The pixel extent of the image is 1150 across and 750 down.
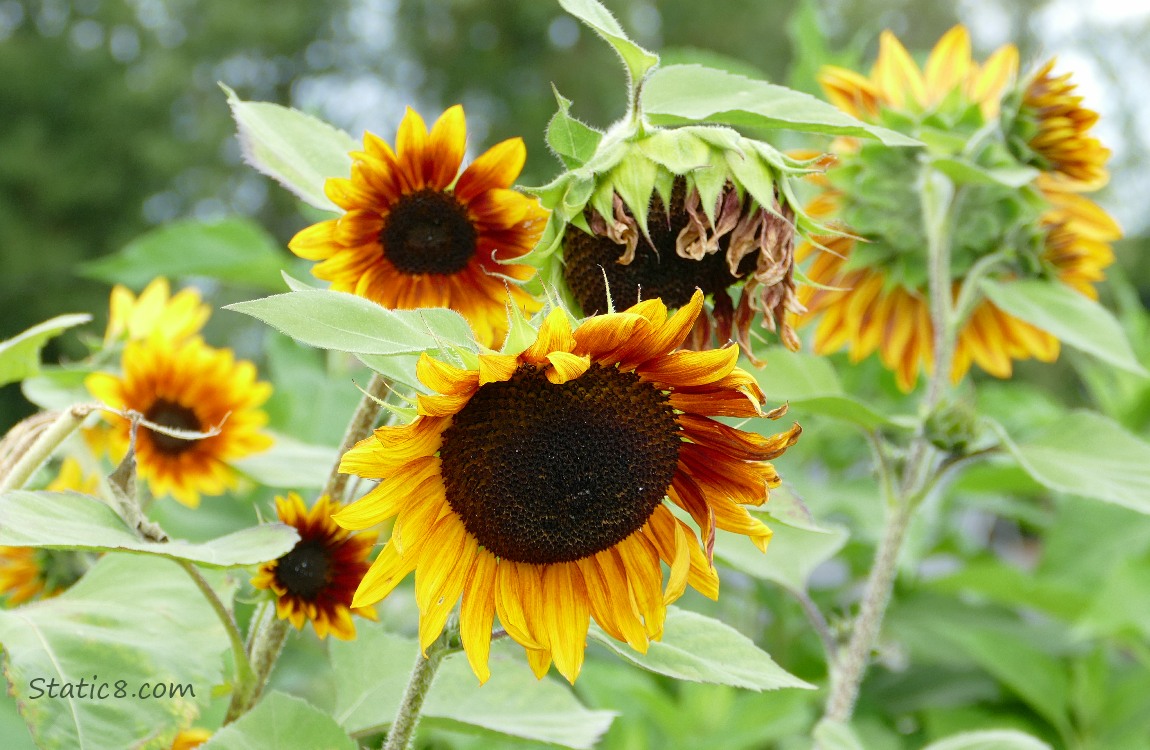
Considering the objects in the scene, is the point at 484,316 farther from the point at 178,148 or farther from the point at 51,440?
the point at 178,148

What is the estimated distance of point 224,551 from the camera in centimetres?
40

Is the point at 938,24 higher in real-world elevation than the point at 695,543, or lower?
higher

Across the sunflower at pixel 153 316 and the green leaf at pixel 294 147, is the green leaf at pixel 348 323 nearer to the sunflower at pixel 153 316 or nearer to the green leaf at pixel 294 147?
the green leaf at pixel 294 147

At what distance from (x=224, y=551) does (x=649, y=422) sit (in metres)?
0.16

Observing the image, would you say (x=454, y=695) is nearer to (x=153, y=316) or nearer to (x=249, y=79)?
(x=153, y=316)

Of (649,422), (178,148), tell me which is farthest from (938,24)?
(649,422)

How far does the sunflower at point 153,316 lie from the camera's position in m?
0.74

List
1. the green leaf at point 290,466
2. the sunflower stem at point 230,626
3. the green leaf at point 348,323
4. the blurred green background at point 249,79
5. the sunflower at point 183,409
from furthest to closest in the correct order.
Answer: the blurred green background at point 249,79 < the sunflower at point 183,409 < the green leaf at point 290,466 < the sunflower stem at point 230,626 < the green leaf at point 348,323

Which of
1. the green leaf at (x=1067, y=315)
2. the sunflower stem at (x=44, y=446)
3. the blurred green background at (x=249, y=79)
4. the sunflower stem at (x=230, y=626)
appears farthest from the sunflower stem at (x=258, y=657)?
the blurred green background at (x=249, y=79)

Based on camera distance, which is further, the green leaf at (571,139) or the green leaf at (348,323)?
the green leaf at (571,139)

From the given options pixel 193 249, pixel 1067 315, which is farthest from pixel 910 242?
pixel 193 249

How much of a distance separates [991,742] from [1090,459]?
0.17m

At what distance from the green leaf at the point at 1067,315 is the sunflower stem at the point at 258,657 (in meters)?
0.46

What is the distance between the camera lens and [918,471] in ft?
2.38
